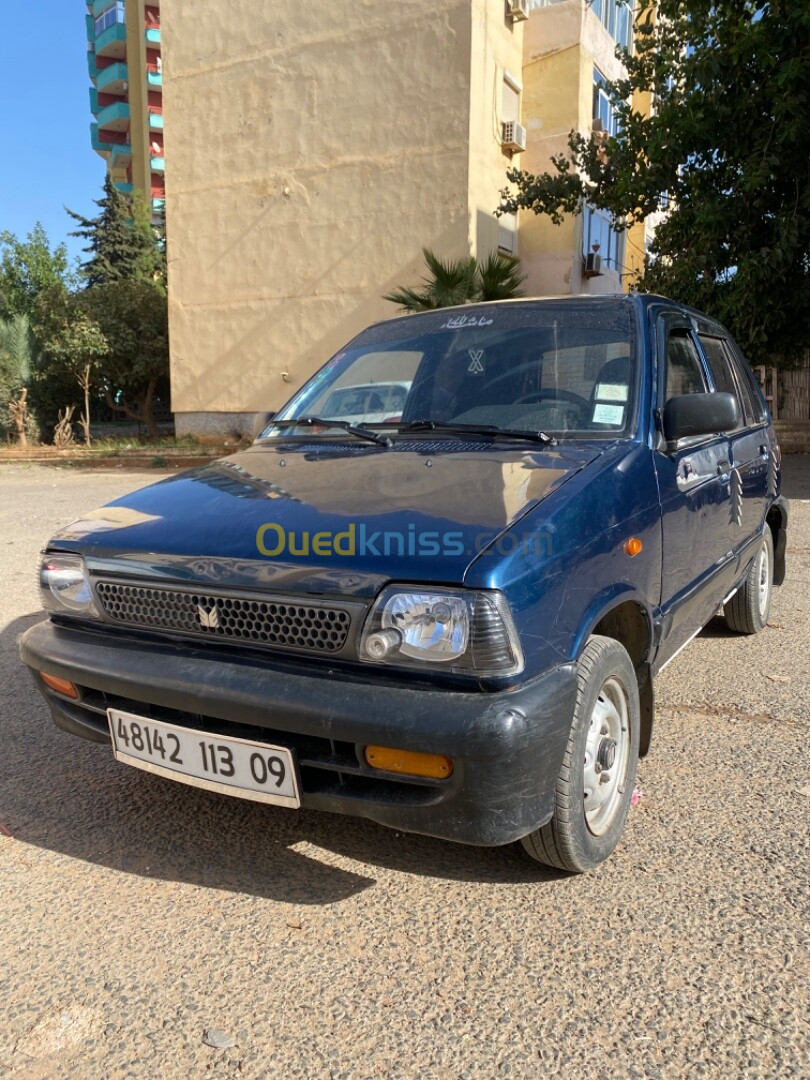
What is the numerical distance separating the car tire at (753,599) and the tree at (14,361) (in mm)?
23336

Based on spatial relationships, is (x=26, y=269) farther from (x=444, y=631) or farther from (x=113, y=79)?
(x=444, y=631)

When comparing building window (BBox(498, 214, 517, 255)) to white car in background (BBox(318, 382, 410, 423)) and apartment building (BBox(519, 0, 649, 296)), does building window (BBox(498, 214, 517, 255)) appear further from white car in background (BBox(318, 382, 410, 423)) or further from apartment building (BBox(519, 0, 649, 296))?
white car in background (BBox(318, 382, 410, 423))

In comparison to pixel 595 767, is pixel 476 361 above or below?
above

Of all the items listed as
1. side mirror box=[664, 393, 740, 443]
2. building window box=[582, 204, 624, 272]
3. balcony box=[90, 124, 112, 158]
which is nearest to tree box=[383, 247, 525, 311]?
building window box=[582, 204, 624, 272]

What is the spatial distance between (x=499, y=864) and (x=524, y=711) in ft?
2.66

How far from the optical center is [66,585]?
8.65 feet

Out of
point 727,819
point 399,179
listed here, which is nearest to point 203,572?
point 727,819

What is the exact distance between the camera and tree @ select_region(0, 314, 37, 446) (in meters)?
24.4

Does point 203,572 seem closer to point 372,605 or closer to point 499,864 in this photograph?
point 372,605

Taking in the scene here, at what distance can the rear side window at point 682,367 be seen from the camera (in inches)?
127

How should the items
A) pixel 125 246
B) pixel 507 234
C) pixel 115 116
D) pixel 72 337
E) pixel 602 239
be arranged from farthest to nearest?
pixel 115 116
pixel 125 246
pixel 72 337
pixel 602 239
pixel 507 234

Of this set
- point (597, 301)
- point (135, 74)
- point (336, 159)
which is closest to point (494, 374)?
point (597, 301)

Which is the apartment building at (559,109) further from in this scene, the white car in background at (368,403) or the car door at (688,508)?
the white car in background at (368,403)

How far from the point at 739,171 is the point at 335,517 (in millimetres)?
10897
